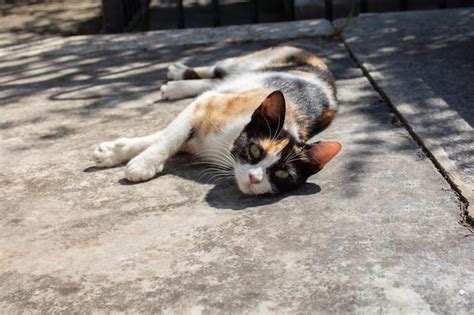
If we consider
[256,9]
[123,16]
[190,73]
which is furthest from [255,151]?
[123,16]

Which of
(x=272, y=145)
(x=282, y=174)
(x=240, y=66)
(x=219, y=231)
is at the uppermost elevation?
(x=240, y=66)

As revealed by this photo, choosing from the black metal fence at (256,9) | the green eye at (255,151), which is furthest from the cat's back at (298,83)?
the black metal fence at (256,9)

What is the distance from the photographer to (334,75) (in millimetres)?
5309

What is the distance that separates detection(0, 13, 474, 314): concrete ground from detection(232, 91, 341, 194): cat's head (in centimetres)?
7

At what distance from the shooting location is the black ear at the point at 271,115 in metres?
3.51

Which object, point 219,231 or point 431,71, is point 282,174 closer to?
point 219,231

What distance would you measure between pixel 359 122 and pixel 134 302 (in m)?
2.16

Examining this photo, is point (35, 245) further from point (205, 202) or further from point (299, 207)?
point (299, 207)

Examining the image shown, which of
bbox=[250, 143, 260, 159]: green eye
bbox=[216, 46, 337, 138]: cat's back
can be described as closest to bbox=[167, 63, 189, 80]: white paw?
bbox=[216, 46, 337, 138]: cat's back

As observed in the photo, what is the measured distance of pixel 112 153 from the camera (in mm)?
3869

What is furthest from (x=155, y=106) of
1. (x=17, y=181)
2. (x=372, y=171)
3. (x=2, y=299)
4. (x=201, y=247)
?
(x=2, y=299)

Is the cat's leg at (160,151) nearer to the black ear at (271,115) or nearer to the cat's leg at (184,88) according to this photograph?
the black ear at (271,115)

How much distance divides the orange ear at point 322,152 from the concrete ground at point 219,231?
4.6 inches

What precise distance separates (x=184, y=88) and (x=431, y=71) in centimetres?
168
